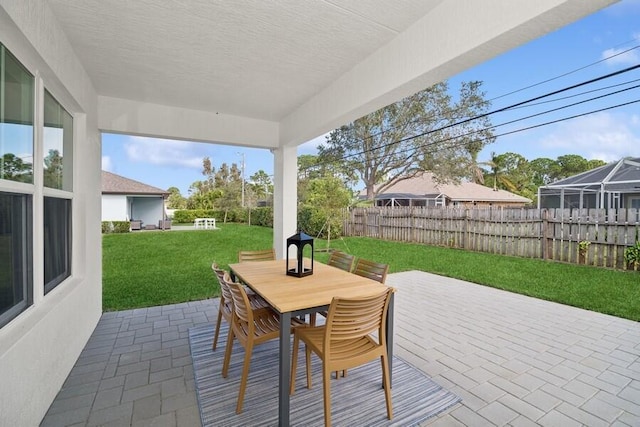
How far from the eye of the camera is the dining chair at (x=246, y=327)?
2057 mm

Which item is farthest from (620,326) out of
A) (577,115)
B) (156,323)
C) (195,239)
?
(195,239)

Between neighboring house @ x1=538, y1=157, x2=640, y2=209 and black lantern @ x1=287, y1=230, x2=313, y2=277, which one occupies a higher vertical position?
neighboring house @ x1=538, y1=157, x2=640, y2=209

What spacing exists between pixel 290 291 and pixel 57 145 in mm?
2342

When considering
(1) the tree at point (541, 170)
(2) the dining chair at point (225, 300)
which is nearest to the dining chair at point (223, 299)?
(2) the dining chair at point (225, 300)

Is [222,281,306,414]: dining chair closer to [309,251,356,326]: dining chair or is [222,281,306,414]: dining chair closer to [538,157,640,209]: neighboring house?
[309,251,356,326]: dining chair

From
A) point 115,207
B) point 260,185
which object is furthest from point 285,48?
point 260,185

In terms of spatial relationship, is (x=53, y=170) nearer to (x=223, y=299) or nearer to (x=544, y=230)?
(x=223, y=299)

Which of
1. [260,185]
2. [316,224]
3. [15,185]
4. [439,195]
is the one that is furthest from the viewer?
[260,185]

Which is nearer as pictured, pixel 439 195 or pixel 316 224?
pixel 316 224

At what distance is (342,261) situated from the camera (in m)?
3.41

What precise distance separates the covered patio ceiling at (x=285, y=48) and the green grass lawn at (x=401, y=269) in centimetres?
268

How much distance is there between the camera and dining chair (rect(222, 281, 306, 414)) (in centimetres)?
206

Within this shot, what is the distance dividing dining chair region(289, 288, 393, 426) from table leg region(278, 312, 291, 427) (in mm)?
220

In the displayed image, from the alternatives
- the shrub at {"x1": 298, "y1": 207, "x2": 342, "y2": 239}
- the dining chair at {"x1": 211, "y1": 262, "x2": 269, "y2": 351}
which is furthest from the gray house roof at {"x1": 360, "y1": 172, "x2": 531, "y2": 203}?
the dining chair at {"x1": 211, "y1": 262, "x2": 269, "y2": 351}
